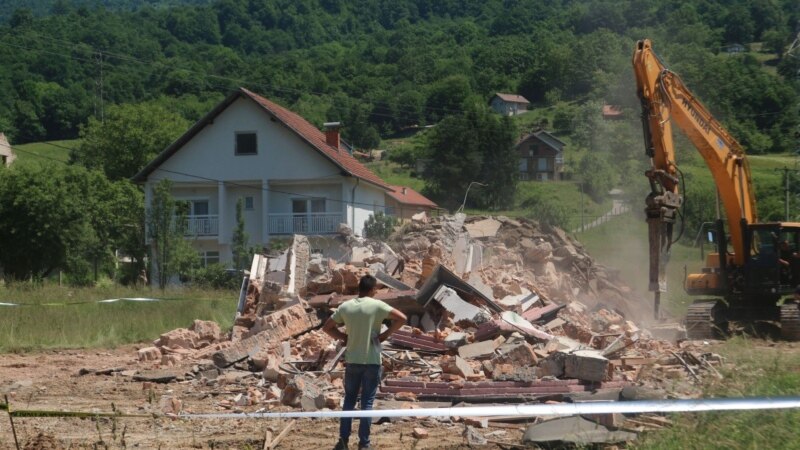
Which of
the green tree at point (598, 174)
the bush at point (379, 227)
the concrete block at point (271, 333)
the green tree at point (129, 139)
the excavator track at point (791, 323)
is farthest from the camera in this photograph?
the green tree at point (598, 174)

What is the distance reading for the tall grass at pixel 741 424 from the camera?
24.6 feet

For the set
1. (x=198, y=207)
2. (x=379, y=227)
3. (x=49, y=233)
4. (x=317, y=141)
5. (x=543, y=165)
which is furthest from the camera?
(x=543, y=165)

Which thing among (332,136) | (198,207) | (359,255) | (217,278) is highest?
(332,136)

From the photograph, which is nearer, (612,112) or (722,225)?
(722,225)

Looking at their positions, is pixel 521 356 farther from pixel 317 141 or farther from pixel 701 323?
pixel 317 141

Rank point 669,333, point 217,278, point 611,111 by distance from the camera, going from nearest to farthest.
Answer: point 669,333, point 217,278, point 611,111

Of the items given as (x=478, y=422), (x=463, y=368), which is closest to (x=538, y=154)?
(x=463, y=368)

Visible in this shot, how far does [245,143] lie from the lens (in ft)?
143

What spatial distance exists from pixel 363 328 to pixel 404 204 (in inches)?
1701

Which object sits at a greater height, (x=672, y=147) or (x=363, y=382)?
(x=672, y=147)

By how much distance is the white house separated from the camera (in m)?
42.5

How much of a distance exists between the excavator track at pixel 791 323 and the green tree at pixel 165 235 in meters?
20.0

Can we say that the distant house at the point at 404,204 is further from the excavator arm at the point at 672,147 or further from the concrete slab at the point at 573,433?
the concrete slab at the point at 573,433

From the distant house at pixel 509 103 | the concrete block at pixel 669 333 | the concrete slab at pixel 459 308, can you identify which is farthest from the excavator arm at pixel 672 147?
the distant house at pixel 509 103
